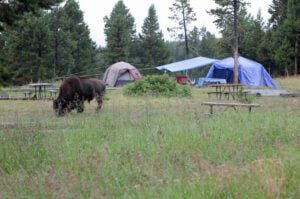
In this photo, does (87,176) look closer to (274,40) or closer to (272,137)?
(272,137)

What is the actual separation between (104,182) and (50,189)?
2.24ft

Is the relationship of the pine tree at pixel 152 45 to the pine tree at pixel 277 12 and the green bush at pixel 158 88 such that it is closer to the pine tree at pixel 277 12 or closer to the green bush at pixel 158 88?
the pine tree at pixel 277 12

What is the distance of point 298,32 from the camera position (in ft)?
141

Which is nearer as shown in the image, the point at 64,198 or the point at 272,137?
the point at 64,198

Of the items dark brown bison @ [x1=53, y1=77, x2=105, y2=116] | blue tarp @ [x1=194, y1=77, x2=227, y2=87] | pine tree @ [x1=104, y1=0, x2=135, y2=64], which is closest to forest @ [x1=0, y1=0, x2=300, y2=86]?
pine tree @ [x1=104, y1=0, x2=135, y2=64]

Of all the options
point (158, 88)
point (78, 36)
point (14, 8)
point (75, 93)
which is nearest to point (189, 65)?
point (78, 36)

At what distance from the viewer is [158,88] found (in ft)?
79.4

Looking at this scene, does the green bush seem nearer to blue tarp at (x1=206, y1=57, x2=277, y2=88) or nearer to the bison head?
the bison head

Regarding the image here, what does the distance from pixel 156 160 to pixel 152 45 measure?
46.9m

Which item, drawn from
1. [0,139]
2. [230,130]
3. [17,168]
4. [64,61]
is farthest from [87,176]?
[64,61]

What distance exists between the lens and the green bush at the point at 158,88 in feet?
77.0

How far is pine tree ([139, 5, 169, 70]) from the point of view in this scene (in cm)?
5200

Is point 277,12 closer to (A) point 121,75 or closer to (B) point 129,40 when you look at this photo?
(B) point 129,40

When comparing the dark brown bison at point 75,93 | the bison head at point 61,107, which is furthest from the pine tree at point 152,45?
the bison head at point 61,107
